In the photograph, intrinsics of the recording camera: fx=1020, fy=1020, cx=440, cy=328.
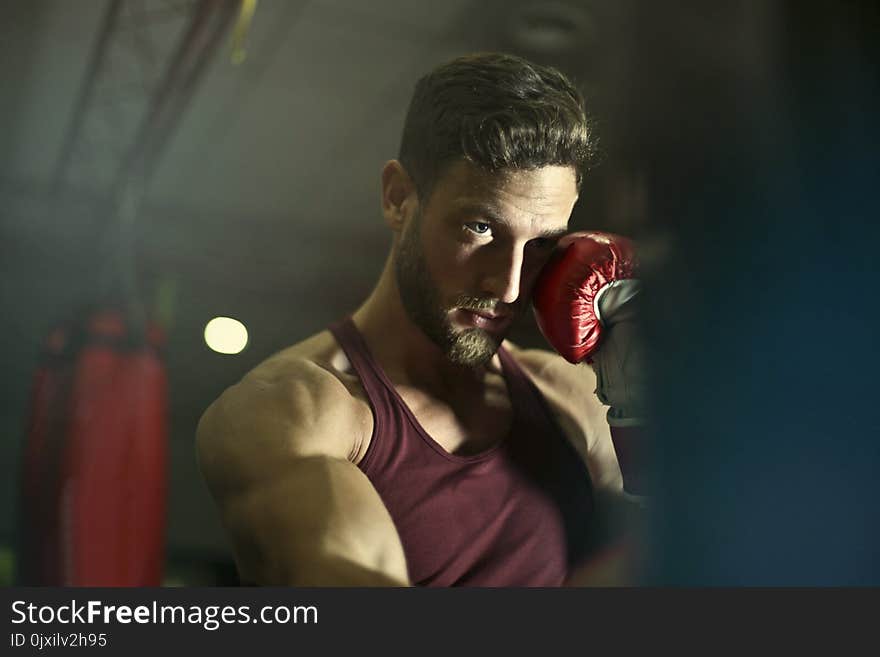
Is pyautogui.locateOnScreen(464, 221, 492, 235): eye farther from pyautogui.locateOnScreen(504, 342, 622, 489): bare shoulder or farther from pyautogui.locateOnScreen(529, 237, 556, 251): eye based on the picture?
pyautogui.locateOnScreen(504, 342, 622, 489): bare shoulder

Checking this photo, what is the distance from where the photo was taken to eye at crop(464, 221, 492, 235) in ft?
5.11

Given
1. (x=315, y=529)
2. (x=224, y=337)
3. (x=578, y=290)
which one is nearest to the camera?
(x=315, y=529)

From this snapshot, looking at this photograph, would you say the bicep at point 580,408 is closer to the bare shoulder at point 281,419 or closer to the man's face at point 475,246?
the man's face at point 475,246

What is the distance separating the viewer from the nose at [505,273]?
1570 mm

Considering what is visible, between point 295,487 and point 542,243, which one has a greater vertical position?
point 542,243

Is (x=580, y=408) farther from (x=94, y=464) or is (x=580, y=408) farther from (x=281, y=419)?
(x=94, y=464)

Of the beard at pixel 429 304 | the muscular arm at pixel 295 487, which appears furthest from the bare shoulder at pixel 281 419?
the beard at pixel 429 304

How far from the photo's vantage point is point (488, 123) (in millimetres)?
1553

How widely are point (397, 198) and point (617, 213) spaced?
37 centimetres

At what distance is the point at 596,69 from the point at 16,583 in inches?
47.4

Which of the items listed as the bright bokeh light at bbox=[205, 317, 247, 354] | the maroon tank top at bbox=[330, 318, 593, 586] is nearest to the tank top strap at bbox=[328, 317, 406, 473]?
the maroon tank top at bbox=[330, 318, 593, 586]

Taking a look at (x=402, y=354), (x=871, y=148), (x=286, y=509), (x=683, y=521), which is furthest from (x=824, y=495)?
(x=286, y=509)

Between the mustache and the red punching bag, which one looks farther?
the mustache

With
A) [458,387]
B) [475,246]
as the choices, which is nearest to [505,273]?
[475,246]
